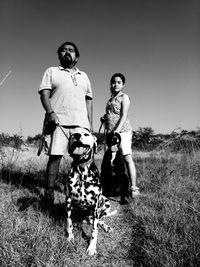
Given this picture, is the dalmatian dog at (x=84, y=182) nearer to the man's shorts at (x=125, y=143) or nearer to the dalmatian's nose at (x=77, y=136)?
the dalmatian's nose at (x=77, y=136)

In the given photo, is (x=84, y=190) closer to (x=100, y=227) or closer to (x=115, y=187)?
(x=100, y=227)

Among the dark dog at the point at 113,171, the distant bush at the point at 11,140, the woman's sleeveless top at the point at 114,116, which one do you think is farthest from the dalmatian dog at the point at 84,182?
the distant bush at the point at 11,140

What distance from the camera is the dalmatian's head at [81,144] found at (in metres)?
2.49

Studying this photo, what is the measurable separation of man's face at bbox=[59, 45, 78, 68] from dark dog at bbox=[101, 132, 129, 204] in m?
1.29

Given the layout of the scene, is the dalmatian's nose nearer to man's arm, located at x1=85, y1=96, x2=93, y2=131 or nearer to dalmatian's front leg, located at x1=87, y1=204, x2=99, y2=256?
dalmatian's front leg, located at x1=87, y1=204, x2=99, y2=256

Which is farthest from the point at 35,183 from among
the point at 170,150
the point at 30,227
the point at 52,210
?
the point at 170,150

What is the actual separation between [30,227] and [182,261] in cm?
152

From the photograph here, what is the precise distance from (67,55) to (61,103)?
73 cm

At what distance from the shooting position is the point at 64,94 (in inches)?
139

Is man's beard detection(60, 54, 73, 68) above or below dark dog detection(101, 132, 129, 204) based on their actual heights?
above

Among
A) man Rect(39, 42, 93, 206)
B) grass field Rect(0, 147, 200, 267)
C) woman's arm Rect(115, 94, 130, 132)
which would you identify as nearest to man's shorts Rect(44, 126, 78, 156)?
man Rect(39, 42, 93, 206)

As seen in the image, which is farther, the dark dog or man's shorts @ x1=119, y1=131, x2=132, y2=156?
man's shorts @ x1=119, y1=131, x2=132, y2=156

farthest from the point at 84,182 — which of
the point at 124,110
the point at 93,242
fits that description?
the point at 124,110

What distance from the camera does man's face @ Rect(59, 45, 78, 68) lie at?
3.61 m
